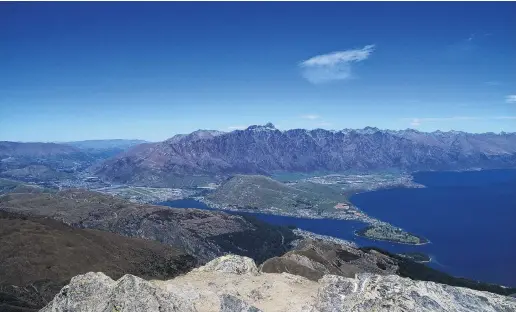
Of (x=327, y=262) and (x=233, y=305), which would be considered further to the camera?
(x=327, y=262)

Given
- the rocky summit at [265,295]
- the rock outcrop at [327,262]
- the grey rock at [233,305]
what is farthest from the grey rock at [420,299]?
the rock outcrop at [327,262]

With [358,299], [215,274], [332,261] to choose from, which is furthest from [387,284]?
[332,261]

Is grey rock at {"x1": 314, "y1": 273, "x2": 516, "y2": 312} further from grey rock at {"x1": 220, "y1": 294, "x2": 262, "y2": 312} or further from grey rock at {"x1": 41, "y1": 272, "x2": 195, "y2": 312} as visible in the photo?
grey rock at {"x1": 41, "y1": 272, "x2": 195, "y2": 312}

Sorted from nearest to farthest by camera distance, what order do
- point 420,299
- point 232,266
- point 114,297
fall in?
point 420,299, point 114,297, point 232,266

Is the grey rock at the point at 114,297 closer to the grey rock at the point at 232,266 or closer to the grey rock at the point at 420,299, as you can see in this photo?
the grey rock at the point at 420,299

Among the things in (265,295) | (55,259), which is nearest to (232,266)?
(265,295)

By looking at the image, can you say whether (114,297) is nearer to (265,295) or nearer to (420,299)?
(265,295)

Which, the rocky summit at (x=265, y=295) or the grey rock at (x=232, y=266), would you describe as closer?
the rocky summit at (x=265, y=295)
